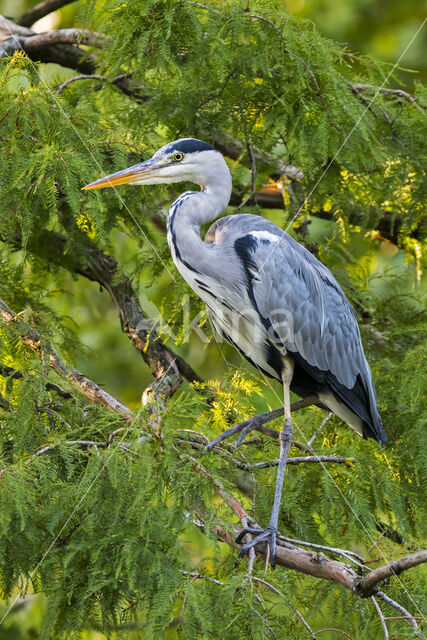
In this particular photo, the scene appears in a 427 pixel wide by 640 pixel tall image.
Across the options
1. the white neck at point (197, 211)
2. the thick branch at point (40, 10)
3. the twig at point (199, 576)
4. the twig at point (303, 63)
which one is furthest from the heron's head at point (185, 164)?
the thick branch at point (40, 10)

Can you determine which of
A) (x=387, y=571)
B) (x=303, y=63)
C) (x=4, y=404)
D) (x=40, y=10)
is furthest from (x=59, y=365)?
(x=40, y=10)

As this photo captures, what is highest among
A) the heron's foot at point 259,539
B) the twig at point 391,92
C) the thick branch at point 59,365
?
the twig at point 391,92

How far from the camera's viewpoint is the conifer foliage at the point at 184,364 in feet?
7.93

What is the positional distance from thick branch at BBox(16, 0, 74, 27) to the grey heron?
2.51 m

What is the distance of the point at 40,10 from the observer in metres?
5.52

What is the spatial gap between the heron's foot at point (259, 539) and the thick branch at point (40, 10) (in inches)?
168

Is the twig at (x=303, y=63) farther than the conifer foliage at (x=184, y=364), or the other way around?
the twig at (x=303, y=63)

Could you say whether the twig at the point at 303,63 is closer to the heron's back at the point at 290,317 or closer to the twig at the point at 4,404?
the heron's back at the point at 290,317

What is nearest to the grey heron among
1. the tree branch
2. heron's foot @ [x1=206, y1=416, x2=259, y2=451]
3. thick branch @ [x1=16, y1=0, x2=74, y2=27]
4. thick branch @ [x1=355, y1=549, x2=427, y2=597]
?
heron's foot @ [x1=206, y1=416, x2=259, y2=451]

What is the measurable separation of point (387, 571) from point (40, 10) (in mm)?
4879

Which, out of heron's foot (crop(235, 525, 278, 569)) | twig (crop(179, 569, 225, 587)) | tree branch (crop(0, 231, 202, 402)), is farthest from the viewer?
tree branch (crop(0, 231, 202, 402))

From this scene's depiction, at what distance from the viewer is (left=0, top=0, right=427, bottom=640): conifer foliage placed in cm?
242

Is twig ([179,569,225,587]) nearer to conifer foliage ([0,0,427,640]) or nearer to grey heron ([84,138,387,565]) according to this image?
conifer foliage ([0,0,427,640])

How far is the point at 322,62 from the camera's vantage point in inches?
154
